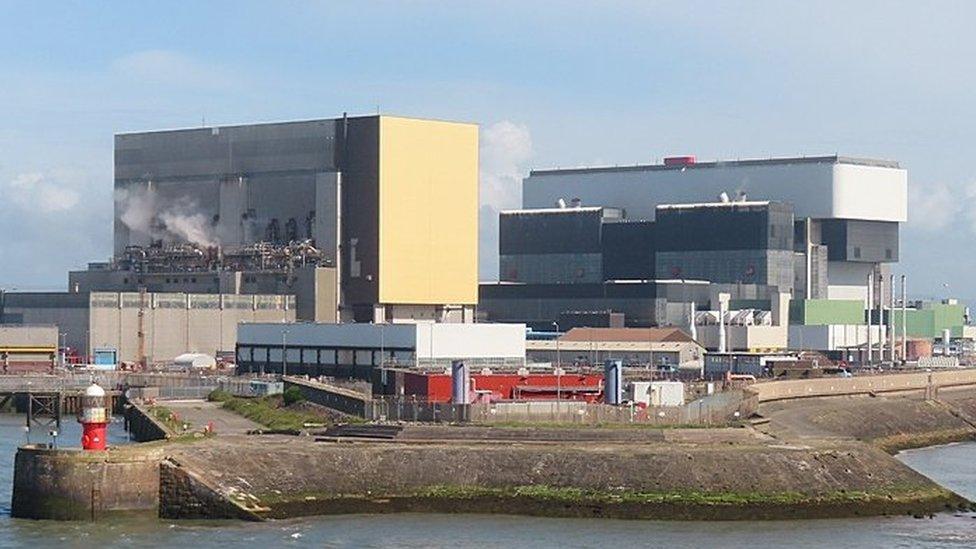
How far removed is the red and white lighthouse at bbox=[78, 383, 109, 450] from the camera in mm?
56812

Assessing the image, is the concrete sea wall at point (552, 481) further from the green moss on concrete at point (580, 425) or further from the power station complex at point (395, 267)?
the power station complex at point (395, 267)

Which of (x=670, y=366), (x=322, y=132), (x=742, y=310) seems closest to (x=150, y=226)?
(x=322, y=132)

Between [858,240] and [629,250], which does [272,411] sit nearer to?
[629,250]

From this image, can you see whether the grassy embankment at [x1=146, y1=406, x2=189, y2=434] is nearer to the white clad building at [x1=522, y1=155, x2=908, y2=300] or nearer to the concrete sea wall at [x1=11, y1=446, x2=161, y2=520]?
the concrete sea wall at [x1=11, y1=446, x2=161, y2=520]

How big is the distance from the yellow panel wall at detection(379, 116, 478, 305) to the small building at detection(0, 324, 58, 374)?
68.2 feet

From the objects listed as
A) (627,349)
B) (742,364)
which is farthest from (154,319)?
(742,364)

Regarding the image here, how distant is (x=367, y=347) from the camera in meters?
111

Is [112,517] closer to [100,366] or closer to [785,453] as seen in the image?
[785,453]

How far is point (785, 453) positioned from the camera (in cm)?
6162

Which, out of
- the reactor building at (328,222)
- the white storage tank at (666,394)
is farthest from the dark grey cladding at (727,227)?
the white storage tank at (666,394)

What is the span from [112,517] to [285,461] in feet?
18.4

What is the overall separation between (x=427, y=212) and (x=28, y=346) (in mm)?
26563

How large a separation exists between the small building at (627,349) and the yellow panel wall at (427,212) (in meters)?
9.46

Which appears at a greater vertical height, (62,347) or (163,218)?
(163,218)
